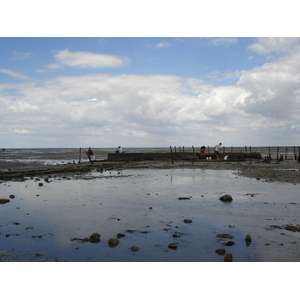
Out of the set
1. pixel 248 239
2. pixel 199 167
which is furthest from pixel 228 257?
pixel 199 167

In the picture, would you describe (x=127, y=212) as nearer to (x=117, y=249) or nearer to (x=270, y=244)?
(x=117, y=249)

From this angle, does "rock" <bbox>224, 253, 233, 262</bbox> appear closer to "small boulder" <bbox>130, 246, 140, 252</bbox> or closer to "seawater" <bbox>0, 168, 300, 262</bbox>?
"seawater" <bbox>0, 168, 300, 262</bbox>

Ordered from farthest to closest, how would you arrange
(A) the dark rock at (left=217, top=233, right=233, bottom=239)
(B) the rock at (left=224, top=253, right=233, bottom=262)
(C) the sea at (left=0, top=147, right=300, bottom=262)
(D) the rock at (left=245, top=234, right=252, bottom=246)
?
(A) the dark rock at (left=217, top=233, right=233, bottom=239) → (D) the rock at (left=245, top=234, right=252, bottom=246) → (C) the sea at (left=0, top=147, right=300, bottom=262) → (B) the rock at (left=224, top=253, right=233, bottom=262)

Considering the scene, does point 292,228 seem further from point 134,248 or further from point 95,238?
point 95,238

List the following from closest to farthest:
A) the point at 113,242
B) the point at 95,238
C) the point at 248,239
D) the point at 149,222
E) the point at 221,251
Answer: the point at 221,251 → the point at 113,242 → the point at 248,239 → the point at 95,238 → the point at 149,222

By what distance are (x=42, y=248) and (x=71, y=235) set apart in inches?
50.9

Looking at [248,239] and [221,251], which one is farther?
[248,239]

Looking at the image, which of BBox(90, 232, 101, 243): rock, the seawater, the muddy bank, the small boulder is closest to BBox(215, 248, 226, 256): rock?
the seawater

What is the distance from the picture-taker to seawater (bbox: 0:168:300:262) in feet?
25.0

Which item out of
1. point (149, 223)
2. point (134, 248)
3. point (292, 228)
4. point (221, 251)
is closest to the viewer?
point (221, 251)

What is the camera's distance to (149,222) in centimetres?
1070

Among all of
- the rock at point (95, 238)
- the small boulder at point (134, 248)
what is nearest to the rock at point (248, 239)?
the small boulder at point (134, 248)

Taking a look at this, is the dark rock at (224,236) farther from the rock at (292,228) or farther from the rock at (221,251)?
the rock at (292,228)

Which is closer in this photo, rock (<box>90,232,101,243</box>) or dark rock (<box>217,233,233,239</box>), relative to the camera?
rock (<box>90,232,101,243</box>)
